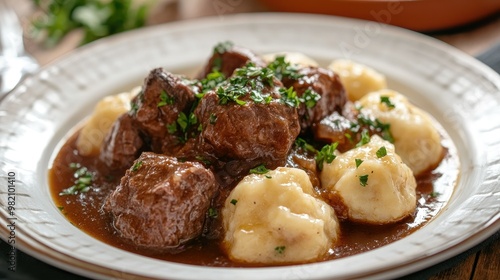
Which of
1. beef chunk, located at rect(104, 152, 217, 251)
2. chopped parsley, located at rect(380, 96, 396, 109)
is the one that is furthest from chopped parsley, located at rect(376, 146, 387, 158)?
beef chunk, located at rect(104, 152, 217, 251)

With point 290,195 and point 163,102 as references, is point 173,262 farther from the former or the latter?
point 163,102

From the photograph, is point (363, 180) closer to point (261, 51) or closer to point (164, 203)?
point (164, 203)

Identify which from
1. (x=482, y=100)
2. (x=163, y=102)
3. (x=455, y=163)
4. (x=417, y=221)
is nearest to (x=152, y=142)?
(x=163, y=102)

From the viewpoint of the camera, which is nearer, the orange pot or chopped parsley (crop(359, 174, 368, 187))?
chopped parsley (crop(359, 174, 368, 187))

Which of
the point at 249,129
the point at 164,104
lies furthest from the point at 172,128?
the point at 249,129

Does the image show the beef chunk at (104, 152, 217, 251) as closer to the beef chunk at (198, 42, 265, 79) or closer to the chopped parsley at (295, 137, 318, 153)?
the chopped parsley at (295, 137, 318, 153)

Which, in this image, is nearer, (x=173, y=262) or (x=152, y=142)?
(x=173, y=262)

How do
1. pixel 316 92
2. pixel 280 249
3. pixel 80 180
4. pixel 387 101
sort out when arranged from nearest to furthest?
pixel 280 249
pixel 316 92
pixel 80 180
pixel 387 101
